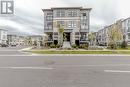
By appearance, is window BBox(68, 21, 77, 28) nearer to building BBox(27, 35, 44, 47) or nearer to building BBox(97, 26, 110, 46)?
building BBox(27, 35, 44, 47)

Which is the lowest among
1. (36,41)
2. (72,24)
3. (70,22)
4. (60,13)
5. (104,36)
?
(36,41)

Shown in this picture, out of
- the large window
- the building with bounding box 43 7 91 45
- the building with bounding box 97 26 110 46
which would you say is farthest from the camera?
Result: the building with bounding box 97 26 110 46

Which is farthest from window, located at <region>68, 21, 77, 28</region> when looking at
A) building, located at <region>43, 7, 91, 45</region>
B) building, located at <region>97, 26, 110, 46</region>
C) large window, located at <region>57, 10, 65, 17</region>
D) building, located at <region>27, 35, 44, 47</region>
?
building, located at <region>97, 26, 110, 46</region>

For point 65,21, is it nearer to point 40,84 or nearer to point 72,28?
point 72,28

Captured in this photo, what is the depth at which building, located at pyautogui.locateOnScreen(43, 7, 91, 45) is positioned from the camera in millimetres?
61469

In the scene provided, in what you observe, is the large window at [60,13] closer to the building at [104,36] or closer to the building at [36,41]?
the building at [36,41]

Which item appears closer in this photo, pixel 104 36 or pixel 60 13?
pixel 60 13

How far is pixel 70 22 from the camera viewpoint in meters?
61.5

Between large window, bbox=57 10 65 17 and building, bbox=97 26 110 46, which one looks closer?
large window, bbox=57 10 65 17

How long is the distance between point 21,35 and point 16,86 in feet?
576

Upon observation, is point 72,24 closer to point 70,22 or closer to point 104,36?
point 70,22

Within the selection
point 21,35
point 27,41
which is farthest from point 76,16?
point 21,35

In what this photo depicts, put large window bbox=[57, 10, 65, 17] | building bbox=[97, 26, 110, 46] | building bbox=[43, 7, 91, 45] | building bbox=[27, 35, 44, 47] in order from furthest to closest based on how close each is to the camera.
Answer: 1. building bbox=[97, 26, 110, 46]
2. building bbox=[27, 35, 44, 47]
3. large window bbox=[57, 10, 65, 17]
4. building bbox=[43, 7, 91, 45]

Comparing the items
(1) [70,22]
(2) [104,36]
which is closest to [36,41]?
(1) [70,22]
